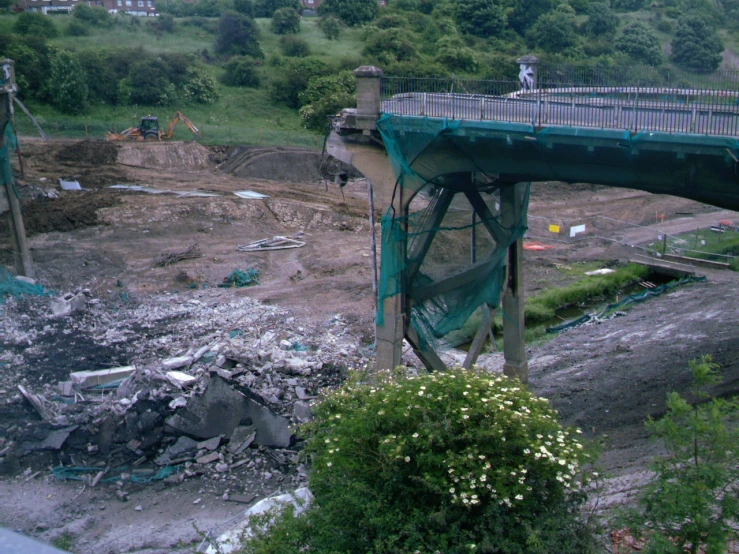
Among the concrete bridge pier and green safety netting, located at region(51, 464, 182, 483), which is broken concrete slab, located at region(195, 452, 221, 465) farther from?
the concrete bridge pier

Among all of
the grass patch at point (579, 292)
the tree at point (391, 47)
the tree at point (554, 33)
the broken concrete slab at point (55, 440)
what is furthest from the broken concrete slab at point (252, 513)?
the tree at point (554, 33)

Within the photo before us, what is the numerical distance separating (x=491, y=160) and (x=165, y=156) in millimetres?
29695

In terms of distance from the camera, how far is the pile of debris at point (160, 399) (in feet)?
43.2

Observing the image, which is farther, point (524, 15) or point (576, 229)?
point (524, 15)

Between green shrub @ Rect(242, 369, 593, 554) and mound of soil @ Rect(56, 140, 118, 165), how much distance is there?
33.3m

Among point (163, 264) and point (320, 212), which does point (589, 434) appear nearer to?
point (163, 264)


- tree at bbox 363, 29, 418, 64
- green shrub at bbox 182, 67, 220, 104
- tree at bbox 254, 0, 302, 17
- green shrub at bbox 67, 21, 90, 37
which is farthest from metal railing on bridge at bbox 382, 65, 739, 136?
tree at bbox 254, 0, 302, 17

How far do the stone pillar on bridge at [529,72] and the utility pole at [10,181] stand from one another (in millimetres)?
13946

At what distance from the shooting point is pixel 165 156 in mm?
39656

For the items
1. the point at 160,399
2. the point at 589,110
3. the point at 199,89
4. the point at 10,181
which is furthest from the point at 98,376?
the point at 199,89

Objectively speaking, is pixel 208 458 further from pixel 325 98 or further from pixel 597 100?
pixel 325 98

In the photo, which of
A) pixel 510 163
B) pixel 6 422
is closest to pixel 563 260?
pixel 510 163

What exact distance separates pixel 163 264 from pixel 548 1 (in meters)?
55.2

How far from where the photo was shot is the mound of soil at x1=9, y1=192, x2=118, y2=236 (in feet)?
94.0
